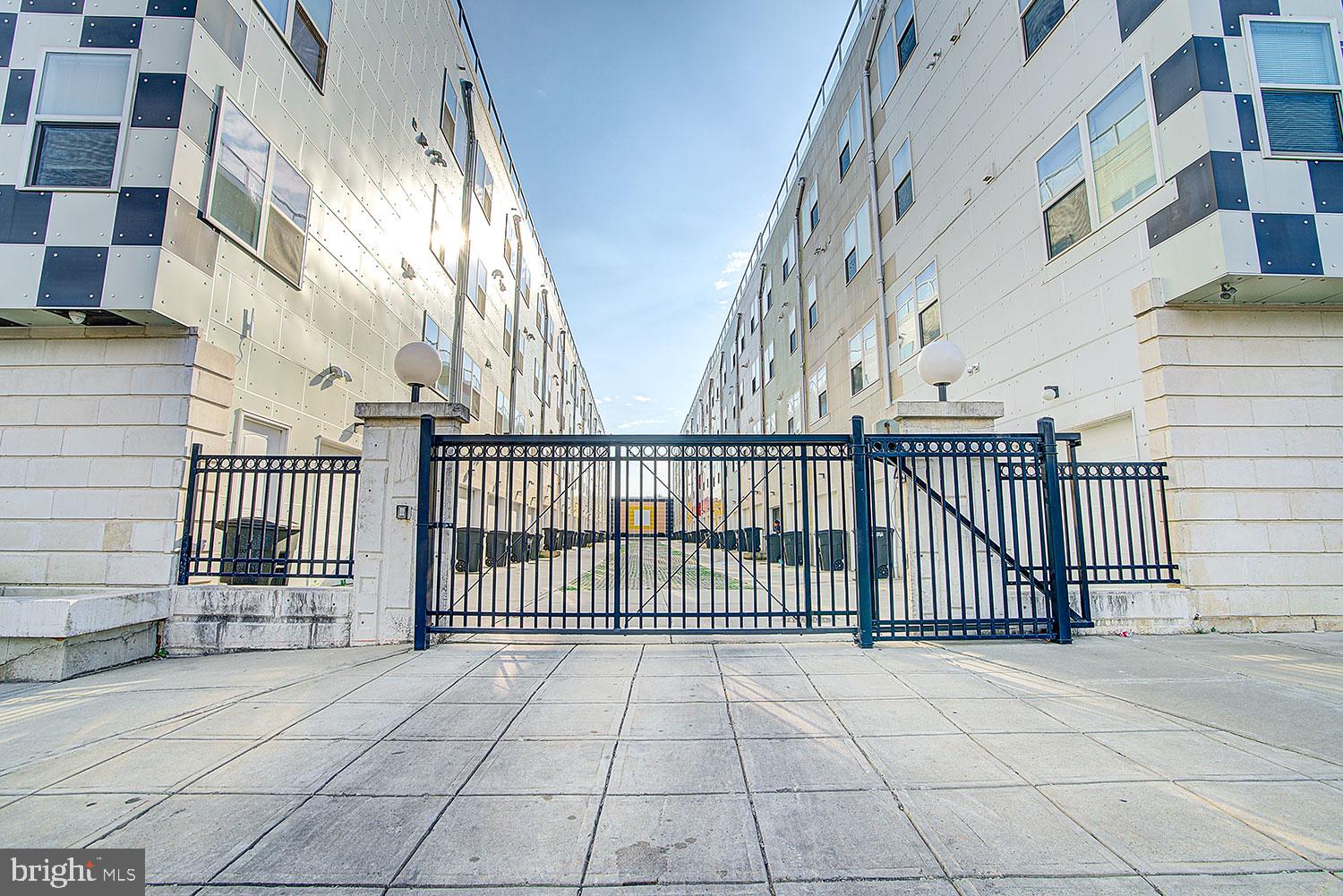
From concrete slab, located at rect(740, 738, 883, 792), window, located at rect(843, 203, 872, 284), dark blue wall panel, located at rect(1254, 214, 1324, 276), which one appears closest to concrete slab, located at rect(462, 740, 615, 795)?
concrete slab, located at rect(740, 738, 883, 792)

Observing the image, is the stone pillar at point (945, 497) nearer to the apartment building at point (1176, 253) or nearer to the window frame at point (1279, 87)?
the apartment building at point (1176, 253)

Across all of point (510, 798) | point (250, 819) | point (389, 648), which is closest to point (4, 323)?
point (389, 648)

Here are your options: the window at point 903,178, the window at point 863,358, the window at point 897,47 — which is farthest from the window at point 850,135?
the window at point 863,358

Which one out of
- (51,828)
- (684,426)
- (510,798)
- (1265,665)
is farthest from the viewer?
(684,426)

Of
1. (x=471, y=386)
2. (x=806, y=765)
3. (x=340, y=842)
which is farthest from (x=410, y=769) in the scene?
(x=471, y=386)

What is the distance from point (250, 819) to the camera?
221 cm

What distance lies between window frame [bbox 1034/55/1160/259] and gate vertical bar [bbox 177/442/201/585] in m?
10.7

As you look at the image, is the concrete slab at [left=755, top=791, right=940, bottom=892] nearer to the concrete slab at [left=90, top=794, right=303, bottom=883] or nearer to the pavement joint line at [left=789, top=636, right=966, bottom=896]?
the pavement joint line at [left=789, top=636, right=966, bottom=896]

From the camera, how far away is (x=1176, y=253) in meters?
5.96

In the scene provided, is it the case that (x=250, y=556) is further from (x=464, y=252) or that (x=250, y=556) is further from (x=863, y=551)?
(x=464, y=252)

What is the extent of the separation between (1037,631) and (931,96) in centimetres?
1067

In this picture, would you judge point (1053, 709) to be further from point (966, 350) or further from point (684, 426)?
point (684, 426)

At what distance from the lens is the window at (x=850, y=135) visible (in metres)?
14.5

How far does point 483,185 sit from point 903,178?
38.7 ft
